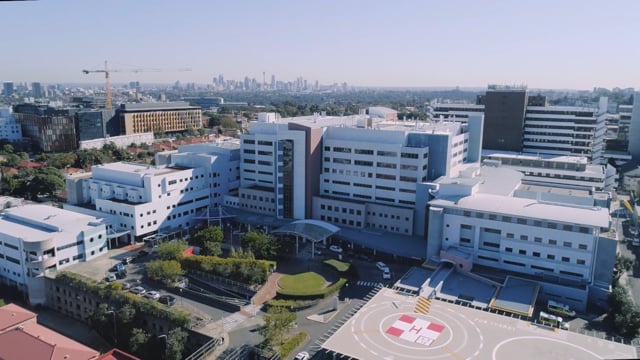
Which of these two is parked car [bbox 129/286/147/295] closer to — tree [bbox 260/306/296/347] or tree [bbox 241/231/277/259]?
tree [bbox 241/231/277/259]

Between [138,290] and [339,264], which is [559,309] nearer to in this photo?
[339,264]

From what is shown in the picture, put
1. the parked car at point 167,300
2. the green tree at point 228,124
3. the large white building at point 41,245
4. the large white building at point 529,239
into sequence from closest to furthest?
the parked car at point 167,300
the large white building at point 529,239
the large white building at point 41,245
the green tree at point 228,124

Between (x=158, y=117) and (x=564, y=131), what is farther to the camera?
(x=158, y=117)

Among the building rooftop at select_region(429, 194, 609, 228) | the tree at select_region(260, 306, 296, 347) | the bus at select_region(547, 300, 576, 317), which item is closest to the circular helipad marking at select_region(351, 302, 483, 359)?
the tree at select_region(260, 306, 296, 347)

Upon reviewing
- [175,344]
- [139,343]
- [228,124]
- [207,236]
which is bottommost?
[139,343]

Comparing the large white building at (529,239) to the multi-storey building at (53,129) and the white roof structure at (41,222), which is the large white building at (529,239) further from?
the multi-storey building at (53,129)

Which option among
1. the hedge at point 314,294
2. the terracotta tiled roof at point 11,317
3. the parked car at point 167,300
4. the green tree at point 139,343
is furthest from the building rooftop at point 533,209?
the terracotta tiled roof at point 11,317

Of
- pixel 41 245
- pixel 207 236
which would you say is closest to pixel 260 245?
pixel 207 236
